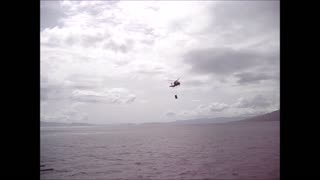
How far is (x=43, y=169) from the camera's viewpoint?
669 inches
